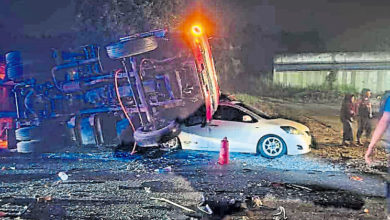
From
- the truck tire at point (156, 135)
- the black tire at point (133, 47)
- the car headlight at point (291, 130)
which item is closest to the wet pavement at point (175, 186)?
the truck tire at point (156, 135)

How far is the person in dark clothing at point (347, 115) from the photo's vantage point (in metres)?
3.33

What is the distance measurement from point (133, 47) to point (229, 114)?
107 cm

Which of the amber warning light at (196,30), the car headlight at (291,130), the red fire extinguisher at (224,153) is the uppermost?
the amber warning light at (196,30)

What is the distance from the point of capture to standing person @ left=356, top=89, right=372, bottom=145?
3.28m

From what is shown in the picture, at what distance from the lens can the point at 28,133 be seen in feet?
12.2

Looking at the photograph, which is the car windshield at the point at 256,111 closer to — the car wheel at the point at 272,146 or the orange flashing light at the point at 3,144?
the car wheel at the point at 272,146

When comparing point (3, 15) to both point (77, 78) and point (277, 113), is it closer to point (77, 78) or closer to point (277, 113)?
point (77, 78)

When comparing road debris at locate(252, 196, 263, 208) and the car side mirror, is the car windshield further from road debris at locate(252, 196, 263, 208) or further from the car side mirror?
road debris at locate(252, 196, 263, 208)

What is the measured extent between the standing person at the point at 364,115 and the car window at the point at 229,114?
994 millimetres

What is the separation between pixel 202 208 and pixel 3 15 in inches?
105

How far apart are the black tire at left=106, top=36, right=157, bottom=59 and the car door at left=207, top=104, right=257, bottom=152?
85 centimetres

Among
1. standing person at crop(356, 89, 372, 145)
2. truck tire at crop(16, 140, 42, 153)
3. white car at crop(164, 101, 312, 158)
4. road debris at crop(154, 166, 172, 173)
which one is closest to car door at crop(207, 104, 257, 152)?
white car at crop(164, 101, 312, 158)

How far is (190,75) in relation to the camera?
3373 mm

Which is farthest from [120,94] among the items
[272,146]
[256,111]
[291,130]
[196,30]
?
[291,130]
